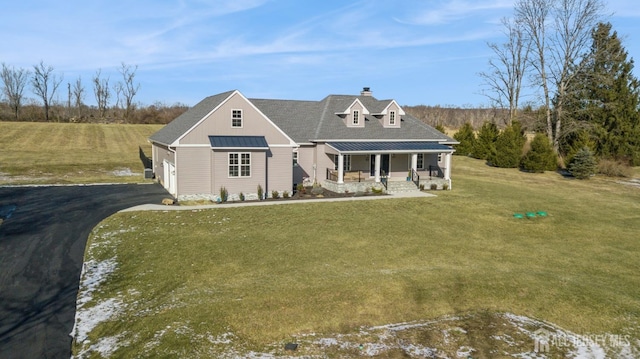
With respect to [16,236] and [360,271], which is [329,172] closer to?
[360,271]

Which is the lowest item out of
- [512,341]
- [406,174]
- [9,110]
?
[512,341]

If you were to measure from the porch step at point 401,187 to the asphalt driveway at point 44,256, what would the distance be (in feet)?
52.7

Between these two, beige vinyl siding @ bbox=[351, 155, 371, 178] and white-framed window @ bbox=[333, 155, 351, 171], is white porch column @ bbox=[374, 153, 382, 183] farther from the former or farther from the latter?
white-framed window @ bbox=[333, 155, 351, 171]

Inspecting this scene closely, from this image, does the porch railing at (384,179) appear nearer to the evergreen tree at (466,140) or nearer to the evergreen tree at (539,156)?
the evergreen tree at (539,156)

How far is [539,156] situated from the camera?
137 feet

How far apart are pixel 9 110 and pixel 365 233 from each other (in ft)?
299

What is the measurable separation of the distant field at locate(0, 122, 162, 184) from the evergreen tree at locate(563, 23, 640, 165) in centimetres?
4548

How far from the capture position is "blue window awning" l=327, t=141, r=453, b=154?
30070 mm

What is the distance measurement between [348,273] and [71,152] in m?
46.8

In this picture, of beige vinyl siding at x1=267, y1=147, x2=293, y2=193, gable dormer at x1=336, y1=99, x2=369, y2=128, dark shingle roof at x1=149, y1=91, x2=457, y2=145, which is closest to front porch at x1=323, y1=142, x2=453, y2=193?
dark shingle roof at x1=149, y1=91, x2=457, y2=145

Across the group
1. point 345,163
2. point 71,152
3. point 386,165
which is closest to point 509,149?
point 386,165

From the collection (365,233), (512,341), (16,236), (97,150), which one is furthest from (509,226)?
(97,150)

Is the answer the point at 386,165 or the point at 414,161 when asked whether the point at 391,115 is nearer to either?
the point at 386,165

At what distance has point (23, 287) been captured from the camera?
13070 millimetres
